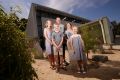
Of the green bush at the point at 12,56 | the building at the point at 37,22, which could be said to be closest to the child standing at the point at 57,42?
the green bush at the point at 12,56

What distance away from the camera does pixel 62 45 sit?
412 inches

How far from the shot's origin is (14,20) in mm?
3426

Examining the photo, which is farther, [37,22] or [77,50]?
[37,22]

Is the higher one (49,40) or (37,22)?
(37,22)

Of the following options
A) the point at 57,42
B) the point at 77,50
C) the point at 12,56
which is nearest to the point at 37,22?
the point at 57,42

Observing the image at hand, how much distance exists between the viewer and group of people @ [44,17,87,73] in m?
9.80

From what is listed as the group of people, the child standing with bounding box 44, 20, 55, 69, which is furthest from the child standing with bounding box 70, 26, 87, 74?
the child standing with bounding box 44, 20, 55, 69

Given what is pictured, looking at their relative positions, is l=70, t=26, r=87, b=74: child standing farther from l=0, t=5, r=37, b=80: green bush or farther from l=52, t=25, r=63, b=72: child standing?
l=0, t=5, r=37, b=80: green bush

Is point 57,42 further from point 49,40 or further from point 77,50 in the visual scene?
point 77,50

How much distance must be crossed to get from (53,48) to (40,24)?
32.7 ft

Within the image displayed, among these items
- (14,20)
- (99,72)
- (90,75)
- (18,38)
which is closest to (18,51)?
(18,38)

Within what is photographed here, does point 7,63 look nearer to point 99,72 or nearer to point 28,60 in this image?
point 28,60

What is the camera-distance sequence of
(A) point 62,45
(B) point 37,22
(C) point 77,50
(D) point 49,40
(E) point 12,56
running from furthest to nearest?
(B) point 37,22 < (A) point 62,45 < (D) point 49,40 < (C) point 77,50 < (E) point 12,56

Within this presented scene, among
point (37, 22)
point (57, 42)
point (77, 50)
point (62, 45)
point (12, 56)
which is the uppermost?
point (37, 22)
